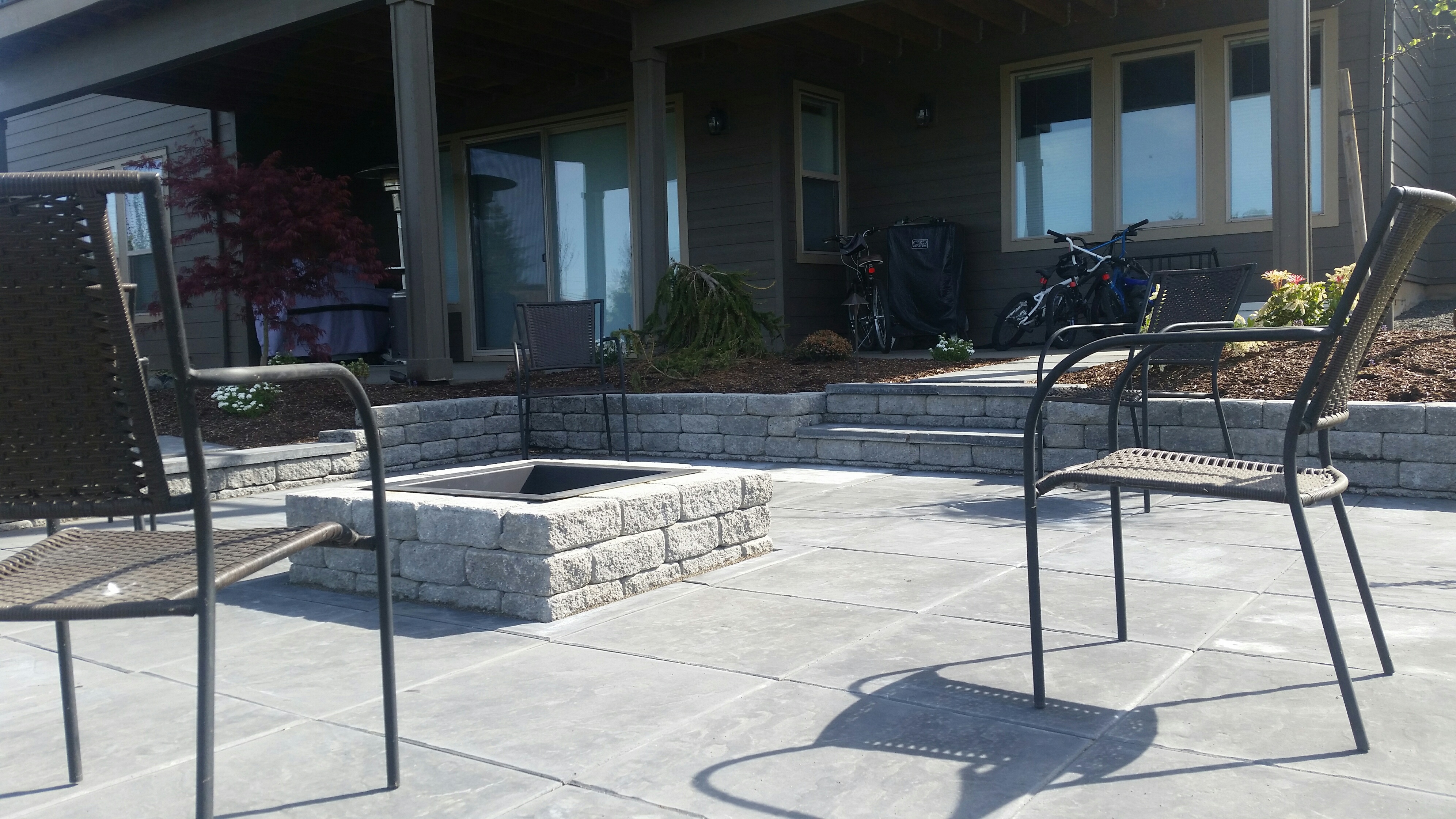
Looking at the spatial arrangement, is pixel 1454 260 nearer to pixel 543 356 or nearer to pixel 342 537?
pixel 543 356

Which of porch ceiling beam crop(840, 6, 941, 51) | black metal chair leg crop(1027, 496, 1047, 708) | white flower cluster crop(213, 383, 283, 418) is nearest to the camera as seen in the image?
black metal chair leg crop(1027, 496, 1047, 708)

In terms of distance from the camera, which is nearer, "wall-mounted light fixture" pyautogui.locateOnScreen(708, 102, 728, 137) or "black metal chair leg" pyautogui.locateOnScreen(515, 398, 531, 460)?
"black metal chair leg" pyautogui.locateOnScreen(515, 398, 531, 460)

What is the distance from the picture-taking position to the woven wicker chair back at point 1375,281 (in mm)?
1892

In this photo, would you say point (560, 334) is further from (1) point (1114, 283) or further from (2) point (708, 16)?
(1) point (1114, 283)

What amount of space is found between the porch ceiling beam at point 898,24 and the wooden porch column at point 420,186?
298 cm

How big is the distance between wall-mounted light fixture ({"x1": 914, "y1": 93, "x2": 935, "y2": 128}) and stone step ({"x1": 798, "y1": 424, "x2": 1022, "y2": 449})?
4.19m

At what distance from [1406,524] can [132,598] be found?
13.1 feet

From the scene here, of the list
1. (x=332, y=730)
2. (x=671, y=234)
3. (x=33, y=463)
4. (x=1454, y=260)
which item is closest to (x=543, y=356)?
(x=671, y=234)

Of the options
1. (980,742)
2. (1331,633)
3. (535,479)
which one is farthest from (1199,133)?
(980,742)

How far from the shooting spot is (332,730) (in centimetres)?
221

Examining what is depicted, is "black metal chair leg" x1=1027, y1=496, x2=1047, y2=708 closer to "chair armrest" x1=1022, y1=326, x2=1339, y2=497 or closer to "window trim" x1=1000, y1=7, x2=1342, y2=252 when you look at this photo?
"chair armrest" x1=1022, y1=326, x2=1339, y2=497

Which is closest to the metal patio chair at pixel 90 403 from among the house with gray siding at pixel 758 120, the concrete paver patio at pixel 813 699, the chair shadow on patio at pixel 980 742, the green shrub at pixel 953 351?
the concrete paver patio at pixel 813 699

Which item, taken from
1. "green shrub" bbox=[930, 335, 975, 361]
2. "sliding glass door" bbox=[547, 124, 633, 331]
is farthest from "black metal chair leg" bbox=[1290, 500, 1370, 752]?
"sliding glass door" bbox=[547, 124, 633, 331]

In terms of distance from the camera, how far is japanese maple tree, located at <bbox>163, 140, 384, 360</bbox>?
8094 millimetres
